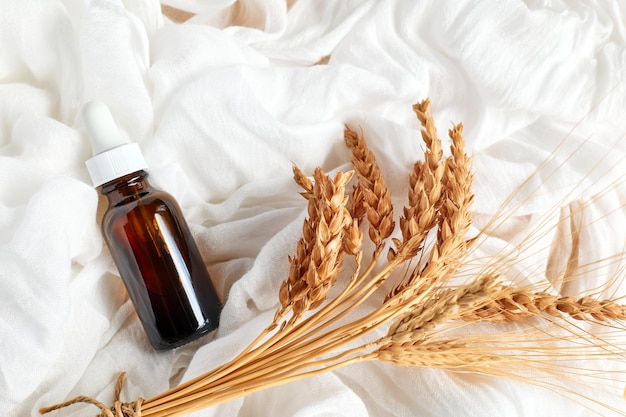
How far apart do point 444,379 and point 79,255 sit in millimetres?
450

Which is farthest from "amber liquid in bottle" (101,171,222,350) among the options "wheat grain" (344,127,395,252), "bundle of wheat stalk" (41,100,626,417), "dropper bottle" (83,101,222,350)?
"wheat grain" (344,127,395,252)

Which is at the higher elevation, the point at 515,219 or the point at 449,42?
the point at 449,42

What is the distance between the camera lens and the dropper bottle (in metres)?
0.67

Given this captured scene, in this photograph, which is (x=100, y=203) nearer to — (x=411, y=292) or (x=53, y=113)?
(x=53, y=113)

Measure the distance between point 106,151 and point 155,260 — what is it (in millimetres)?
134

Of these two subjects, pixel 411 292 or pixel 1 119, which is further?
pixel 1 119

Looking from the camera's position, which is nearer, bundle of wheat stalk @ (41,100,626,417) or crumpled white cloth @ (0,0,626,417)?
bundle of wheat stalk @ (41,100,626,417)

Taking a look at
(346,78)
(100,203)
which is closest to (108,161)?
(100,203)

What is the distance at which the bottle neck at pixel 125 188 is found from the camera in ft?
2.26

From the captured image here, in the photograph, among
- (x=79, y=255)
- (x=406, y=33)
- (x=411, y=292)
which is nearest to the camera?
(x=411, y=292)

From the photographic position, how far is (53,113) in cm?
79

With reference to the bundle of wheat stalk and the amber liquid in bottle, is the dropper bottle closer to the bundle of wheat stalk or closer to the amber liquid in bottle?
the amber liquid in bottle

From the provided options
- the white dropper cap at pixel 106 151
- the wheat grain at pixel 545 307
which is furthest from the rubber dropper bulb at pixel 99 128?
the wheat grain at pixel 545 307

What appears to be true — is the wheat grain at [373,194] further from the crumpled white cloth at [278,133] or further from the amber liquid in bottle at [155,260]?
the amber liquid in bottle at [155,260]
